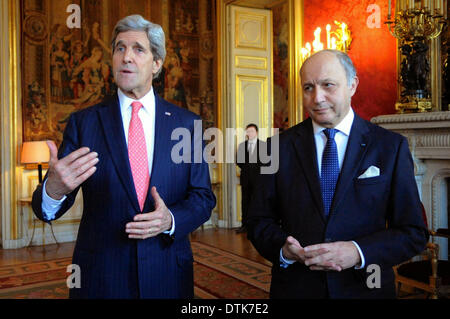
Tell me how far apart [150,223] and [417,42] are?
4.03 meters

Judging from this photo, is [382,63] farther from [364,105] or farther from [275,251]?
[275,251]

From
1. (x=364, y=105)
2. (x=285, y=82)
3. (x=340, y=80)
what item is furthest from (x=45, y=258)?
(x=285, y=82)

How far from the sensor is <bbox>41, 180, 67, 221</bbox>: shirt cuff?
5.93 feet

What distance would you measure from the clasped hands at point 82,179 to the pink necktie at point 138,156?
226 mm

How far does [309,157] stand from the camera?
1.93 m

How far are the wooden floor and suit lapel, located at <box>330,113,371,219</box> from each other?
180 inches

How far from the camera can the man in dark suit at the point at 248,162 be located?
8047 mm

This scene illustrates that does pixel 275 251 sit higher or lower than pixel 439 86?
lower

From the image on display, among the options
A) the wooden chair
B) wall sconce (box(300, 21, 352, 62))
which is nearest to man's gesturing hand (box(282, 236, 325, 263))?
the wooden chair

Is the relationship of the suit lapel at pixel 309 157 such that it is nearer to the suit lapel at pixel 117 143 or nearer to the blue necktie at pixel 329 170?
the blue necktie at pixel 329 170

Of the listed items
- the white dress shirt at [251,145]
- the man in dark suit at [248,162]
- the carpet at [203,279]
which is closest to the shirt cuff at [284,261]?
the carpet at [203,279]

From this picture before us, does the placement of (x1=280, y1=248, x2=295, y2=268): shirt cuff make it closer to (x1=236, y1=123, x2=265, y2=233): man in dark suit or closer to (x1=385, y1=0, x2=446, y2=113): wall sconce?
(x1=385, y1=0, x2=446, y2=113): wall sconce

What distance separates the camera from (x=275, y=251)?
1854mm
